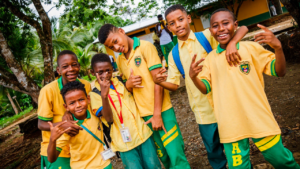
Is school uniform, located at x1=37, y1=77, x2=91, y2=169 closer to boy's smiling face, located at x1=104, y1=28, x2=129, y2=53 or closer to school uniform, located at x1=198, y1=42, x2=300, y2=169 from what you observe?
boy's smiling face, located at x1=104, y1=28, x2=129, y2=53

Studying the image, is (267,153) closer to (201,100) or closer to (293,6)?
(201,100)

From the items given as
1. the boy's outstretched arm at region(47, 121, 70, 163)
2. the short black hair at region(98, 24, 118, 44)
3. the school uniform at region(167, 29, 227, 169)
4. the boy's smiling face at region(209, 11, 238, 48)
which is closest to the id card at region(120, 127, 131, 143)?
the boy's outstretched arm at region(47, 121, 70, 163)

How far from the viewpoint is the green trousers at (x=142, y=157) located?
6.75 ft

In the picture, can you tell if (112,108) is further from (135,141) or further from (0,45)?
(0,45)

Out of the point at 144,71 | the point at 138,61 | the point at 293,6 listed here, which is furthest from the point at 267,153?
the point at 293,6

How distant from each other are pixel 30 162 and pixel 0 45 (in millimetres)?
2934

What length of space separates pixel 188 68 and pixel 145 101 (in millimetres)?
595

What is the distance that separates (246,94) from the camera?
5.27ft

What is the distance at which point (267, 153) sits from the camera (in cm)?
156

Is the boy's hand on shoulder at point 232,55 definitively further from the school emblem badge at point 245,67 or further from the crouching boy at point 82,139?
the crouching boy at point 82,139

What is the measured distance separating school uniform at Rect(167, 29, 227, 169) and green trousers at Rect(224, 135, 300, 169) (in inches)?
14.7

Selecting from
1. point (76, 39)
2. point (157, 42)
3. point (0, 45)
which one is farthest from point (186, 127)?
point (76, 39)

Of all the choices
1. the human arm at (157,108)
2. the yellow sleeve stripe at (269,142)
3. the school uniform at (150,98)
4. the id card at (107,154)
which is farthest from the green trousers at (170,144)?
the yellow sleeve stripe at (269,142)

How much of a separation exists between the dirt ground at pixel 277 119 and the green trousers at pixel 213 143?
0.53m
